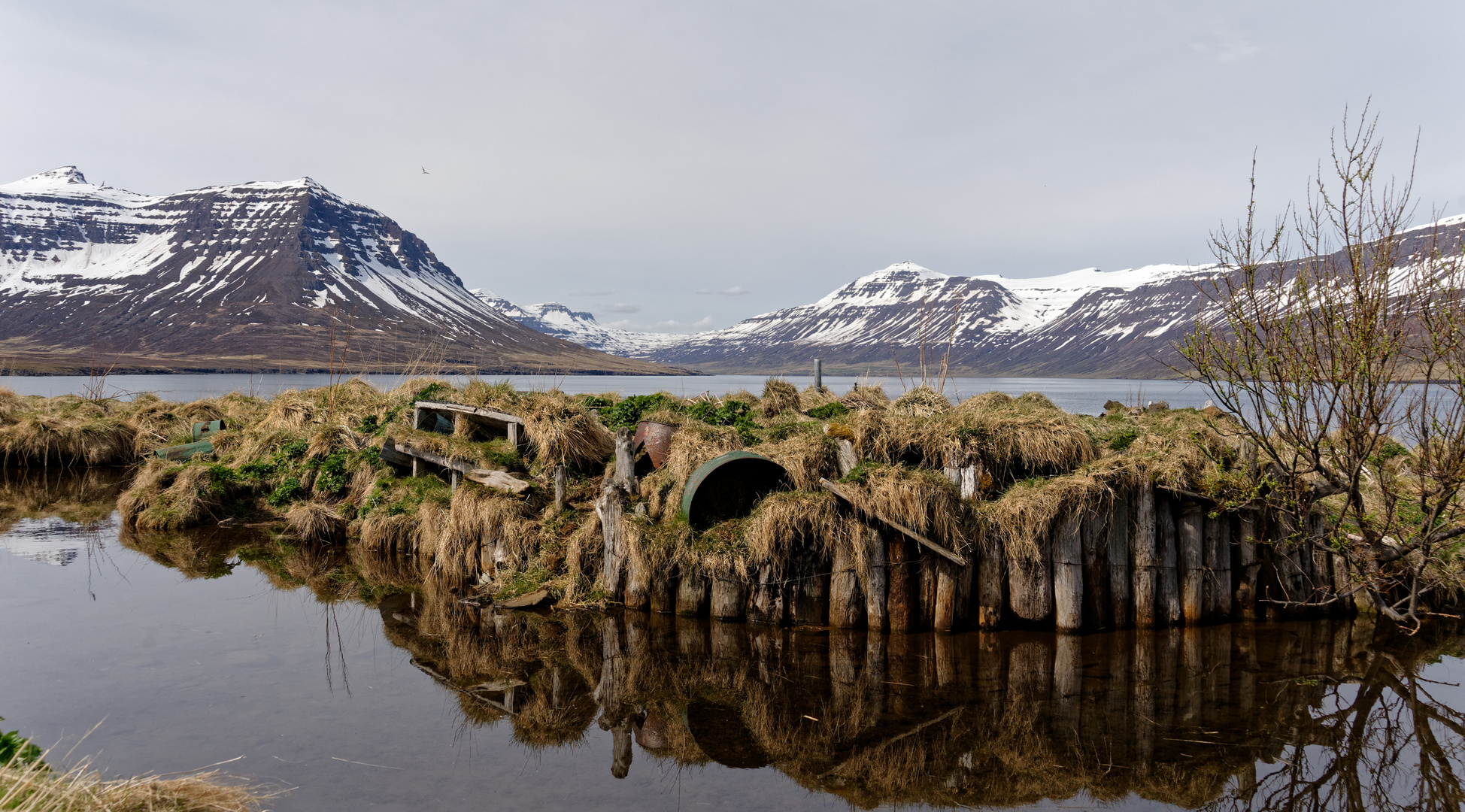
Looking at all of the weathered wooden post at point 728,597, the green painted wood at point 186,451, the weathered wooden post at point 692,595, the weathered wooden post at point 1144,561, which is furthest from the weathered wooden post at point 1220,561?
the green painted wood at point 186,451

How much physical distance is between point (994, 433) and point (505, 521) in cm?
717

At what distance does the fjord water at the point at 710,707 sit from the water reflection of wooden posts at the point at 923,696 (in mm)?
29

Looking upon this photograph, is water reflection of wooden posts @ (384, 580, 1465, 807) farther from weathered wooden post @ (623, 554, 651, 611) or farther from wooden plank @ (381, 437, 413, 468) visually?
wooden plank @ (381, 437, 413, 468)

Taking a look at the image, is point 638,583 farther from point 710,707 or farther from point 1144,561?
point 1144,561

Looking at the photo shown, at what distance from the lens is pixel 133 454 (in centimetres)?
2308

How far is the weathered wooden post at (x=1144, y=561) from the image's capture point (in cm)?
979

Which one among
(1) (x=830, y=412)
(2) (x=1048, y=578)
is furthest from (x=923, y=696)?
(1) (x=830, y=412)

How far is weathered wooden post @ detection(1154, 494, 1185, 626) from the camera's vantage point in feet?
32.6

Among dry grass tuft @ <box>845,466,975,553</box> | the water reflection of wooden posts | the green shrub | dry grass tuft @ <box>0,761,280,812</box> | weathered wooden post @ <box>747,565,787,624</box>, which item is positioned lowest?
the water reflection of wooden posts

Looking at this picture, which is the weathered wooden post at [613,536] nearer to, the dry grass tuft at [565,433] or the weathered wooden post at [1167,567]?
the dry grass tuft at [565,433]

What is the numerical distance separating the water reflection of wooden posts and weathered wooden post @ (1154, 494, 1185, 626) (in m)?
Result: 0.22

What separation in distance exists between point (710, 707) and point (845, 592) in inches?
109

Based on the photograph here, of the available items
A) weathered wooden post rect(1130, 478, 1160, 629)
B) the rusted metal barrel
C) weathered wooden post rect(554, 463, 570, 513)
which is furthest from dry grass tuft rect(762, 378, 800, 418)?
weathered wooden post rect(1130, 478, 1160, 629)

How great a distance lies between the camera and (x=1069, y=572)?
9.72 meters
